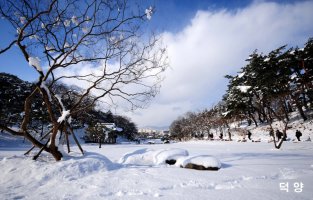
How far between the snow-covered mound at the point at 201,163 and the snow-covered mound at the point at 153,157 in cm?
117

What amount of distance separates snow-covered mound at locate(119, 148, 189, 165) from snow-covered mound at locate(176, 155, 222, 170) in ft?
3.85

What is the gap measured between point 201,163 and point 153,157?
3439mm

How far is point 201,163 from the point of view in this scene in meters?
8.70

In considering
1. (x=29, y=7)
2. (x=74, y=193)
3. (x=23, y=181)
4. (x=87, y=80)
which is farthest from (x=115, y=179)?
(x=29, y=7)

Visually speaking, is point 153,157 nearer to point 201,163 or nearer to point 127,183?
point 201,163

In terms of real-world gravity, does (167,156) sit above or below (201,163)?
above

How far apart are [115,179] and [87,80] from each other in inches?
246

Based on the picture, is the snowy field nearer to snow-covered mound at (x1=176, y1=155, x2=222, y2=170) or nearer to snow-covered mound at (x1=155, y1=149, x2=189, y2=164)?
snow-covered mound at (x1=176, y1=155, x2=222, y2=170)

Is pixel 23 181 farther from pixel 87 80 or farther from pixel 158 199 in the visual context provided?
pixel 87 80

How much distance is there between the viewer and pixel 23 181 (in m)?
6.59

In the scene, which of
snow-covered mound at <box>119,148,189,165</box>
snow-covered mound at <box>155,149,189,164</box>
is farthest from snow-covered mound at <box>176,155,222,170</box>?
snow-covered mound at <box>119,148,189,165</box>

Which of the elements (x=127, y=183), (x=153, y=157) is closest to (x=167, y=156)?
(x=153, y=157)

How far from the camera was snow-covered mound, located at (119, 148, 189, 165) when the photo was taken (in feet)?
34.4

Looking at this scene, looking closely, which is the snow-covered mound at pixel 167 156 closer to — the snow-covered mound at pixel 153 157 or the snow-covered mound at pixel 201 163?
the snow-covered mound at pixel 153 157
